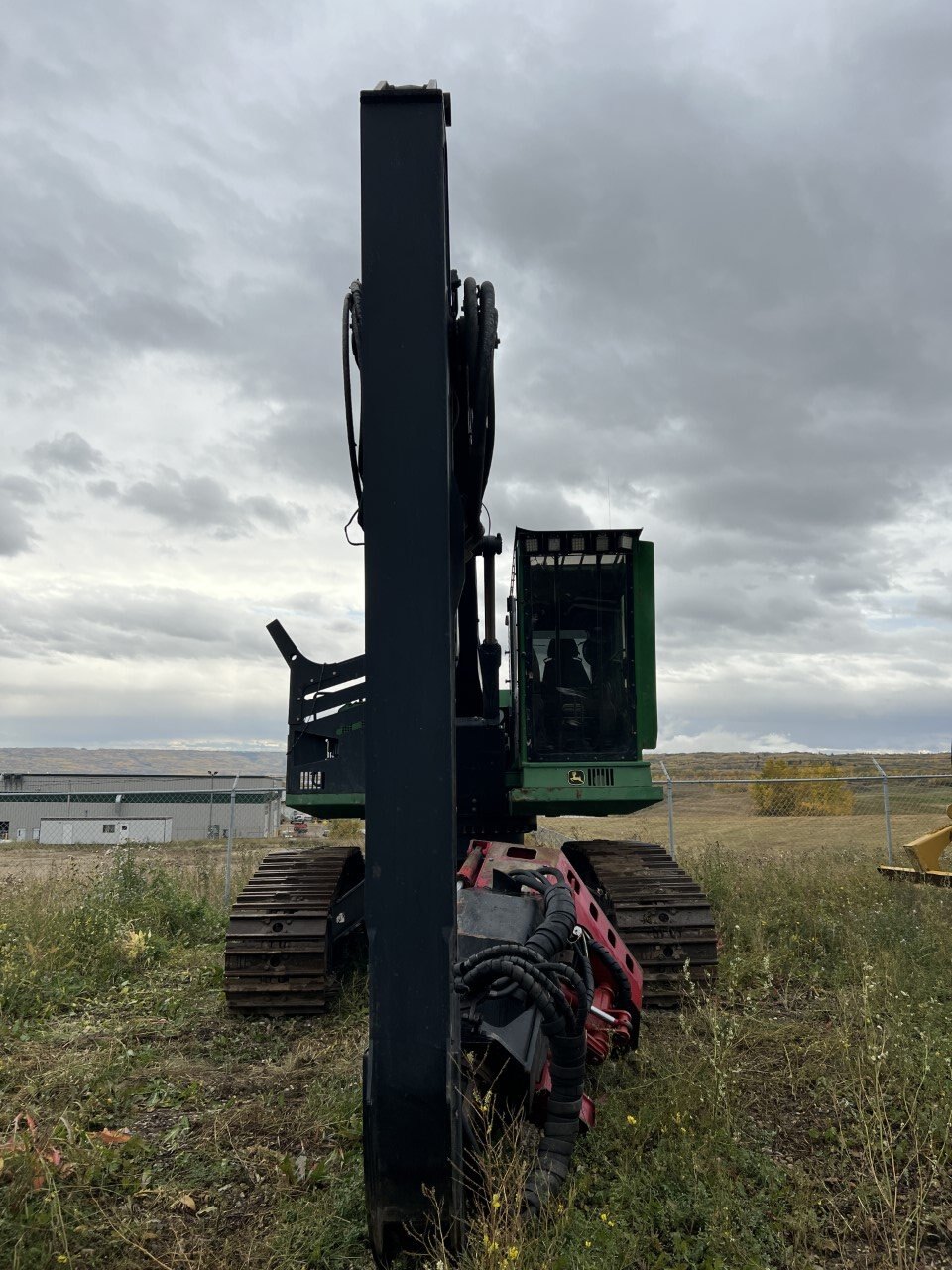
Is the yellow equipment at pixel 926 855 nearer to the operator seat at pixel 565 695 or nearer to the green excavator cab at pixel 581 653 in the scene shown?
the green excavator cab at pixel 581 653

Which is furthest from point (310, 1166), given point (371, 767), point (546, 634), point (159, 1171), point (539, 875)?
point (546, 634)

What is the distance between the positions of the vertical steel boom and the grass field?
349mm

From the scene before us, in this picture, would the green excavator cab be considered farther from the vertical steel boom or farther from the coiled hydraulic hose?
the vertical steel boom

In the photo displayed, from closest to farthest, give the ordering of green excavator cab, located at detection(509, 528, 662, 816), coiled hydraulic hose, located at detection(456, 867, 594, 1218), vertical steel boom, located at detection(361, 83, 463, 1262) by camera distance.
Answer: vertical steel boom, located at detection(361, 83, 463, 1262) < coiled hydraulic hose, located at detection(456, 867, 594, 1218) < green excavator cab, located at detection(509, 528, 662, 816)

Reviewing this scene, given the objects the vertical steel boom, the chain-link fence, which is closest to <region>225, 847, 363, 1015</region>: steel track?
the vertical steel boom

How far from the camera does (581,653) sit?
674 cm

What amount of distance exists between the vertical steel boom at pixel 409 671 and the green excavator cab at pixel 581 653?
3.39 metres

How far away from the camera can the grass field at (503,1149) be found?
3152 millimetres

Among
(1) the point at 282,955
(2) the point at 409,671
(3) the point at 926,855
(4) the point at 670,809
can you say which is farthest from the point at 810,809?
(2) the point at 409,671

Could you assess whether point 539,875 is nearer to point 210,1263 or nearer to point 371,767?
point 371,767

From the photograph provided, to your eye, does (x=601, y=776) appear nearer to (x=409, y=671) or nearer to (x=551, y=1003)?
(x=551, y=1003)

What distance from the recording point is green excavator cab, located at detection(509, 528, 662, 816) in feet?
21.5

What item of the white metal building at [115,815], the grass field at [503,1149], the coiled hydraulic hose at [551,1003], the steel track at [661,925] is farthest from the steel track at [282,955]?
the white metal building at [115,815]

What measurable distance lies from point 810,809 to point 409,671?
23.5 m
